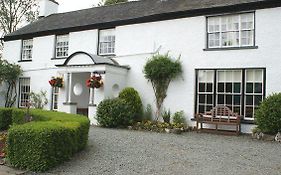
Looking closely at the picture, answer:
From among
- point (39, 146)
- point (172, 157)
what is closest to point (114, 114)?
point (172, 157)

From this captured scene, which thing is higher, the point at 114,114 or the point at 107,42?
the point at 107,42

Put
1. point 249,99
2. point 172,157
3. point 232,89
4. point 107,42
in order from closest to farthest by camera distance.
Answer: point 172,157
point 249,99
point 232,89
point 107,42

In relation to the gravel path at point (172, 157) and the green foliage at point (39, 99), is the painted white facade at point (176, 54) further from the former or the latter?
the gravel path at point (172, 157)

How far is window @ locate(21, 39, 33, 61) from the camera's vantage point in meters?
22.2

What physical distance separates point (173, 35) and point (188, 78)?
8.24 ft

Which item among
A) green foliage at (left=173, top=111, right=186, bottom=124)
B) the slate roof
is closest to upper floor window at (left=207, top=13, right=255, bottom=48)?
the slate roof

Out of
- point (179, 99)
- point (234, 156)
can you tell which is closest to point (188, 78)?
point (179, 99)

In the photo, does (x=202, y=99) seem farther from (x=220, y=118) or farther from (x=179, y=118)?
(x=220, y=118)

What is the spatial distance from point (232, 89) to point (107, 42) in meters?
8.25

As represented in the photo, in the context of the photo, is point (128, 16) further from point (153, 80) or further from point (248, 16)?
point (248, 16)

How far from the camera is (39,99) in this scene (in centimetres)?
2031

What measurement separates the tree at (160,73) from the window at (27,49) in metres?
10.7

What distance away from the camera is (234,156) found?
8781 mm

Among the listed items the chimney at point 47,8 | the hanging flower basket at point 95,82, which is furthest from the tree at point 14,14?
the hanging flower basket at point 95,82
